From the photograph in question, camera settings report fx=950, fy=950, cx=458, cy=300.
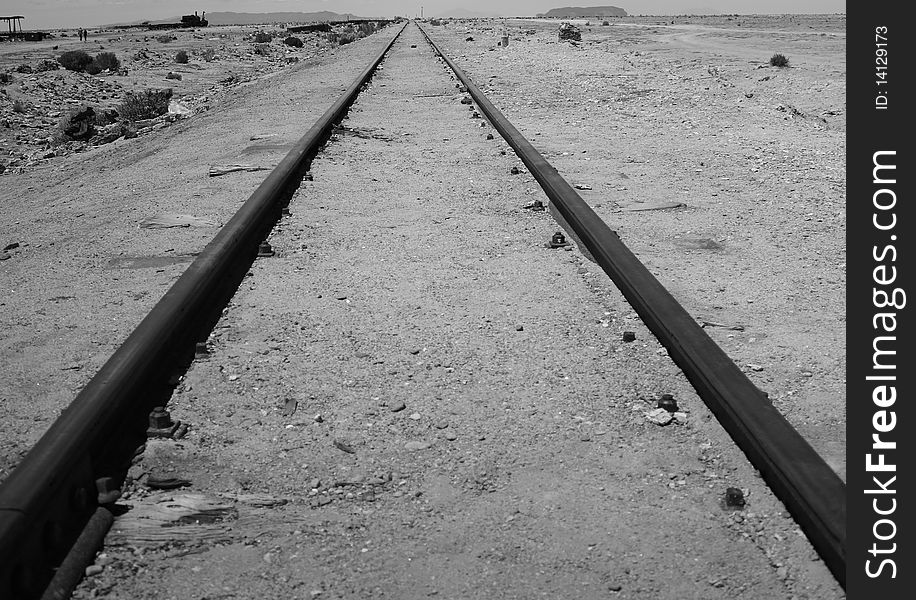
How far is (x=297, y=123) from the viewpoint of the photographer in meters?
11.8

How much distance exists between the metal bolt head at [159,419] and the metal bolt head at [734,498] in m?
1.75

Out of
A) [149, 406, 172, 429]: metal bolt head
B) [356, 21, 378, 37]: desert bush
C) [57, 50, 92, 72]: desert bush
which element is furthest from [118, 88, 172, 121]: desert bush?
[356, 21, 378, 37]: desert bush

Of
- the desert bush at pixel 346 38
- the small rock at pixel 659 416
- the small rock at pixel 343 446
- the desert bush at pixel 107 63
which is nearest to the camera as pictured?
the small rock at pixel 343 446

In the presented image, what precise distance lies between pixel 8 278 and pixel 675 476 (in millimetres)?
4044

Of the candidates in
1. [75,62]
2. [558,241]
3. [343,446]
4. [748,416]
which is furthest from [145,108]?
[748,416]

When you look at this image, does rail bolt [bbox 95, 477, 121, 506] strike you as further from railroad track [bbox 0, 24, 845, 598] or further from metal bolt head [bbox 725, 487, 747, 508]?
metal bolt head [bbox 725, 487, 747, 508]

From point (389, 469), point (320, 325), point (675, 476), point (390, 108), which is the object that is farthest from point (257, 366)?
point (390, 108)

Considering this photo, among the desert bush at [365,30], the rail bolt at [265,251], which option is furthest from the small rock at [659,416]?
the desert bush at [365,30]

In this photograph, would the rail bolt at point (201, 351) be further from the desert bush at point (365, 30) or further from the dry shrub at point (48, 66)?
the desert bush at point (365, 30)

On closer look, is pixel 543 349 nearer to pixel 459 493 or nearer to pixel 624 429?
pixel 624 429

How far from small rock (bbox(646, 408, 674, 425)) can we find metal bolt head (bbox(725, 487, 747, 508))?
0.52 meters

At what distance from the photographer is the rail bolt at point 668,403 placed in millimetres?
3107

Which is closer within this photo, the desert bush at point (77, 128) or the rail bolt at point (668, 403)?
the rail bolt at point (668, 403)
